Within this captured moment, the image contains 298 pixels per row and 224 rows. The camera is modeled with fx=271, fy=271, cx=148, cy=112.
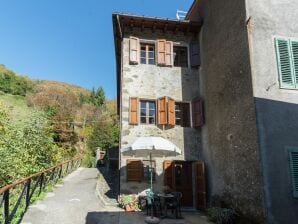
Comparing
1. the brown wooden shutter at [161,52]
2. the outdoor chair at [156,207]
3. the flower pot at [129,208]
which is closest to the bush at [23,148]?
the flower pot at [129,208]

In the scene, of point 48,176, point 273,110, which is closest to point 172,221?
point 273,110

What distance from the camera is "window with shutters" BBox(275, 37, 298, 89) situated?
8.16m

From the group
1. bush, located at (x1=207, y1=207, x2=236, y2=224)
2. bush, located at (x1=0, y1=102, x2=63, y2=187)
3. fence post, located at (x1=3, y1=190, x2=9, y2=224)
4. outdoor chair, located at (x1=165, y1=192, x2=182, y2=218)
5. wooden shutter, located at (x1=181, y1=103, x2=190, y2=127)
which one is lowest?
bush, located at (x1=207, y1=207, x2=236, y2=224)

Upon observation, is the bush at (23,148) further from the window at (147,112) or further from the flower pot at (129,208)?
the window at (147,112)

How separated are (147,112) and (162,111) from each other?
A: 2.08ft

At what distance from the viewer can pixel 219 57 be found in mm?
10234

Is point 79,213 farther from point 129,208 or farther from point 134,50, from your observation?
point 134,50

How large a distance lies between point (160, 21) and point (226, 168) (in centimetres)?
678

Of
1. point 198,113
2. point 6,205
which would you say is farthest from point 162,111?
point 6,205

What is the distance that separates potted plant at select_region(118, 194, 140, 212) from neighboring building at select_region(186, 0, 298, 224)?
2867 mm

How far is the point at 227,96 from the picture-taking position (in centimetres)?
945

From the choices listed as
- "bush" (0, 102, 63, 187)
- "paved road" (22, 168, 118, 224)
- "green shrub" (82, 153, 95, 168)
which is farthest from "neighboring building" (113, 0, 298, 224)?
Result: "green shrub" (82, 153, 95, 168)

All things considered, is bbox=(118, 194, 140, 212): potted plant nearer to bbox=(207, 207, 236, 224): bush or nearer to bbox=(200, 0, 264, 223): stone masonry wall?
bbox=(207, 207, 236, 224): bush

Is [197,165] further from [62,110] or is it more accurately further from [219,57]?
[62,110]
